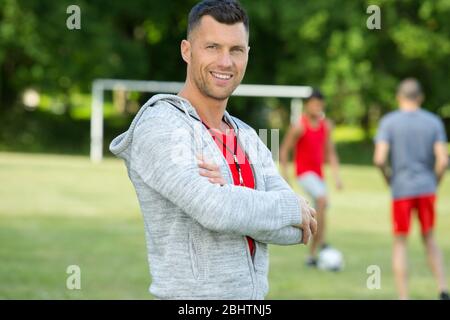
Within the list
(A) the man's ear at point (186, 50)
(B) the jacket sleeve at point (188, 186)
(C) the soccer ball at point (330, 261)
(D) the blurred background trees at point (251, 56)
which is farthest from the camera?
(D) the blurred background trees at point (251, 56)

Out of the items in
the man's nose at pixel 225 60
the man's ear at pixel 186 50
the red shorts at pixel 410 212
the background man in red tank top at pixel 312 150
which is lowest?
the red shorts at pixel 410 212

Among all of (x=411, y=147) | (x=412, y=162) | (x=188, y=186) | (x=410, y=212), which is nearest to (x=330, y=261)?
(x=410, y=212)

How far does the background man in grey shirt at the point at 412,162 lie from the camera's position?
9.98 meters

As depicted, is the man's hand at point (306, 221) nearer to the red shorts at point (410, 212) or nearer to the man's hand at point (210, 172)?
the man's hand at point (210, 172)

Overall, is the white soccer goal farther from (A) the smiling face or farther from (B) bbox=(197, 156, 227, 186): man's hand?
(B) bbox=(197, 156, 227, 186): man's hand

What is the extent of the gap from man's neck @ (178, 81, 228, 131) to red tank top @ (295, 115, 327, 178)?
9722 mm

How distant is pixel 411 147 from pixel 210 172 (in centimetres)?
691

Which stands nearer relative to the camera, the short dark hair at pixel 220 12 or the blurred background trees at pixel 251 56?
the short dark hair at pixel 220 12

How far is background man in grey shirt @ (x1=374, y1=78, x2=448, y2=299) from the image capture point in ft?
32.7

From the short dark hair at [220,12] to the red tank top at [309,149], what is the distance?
9725 mm

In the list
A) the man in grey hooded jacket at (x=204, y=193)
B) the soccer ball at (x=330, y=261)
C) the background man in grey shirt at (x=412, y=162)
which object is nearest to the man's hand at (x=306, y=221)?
the man in grey hooded jacket at (x=204, y=193)

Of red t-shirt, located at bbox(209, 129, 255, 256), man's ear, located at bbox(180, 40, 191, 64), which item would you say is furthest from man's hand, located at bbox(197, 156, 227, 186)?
man's ear, located at bbox(180, 40, 191, 64)

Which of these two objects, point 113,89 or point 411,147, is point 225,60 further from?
point 113,89
